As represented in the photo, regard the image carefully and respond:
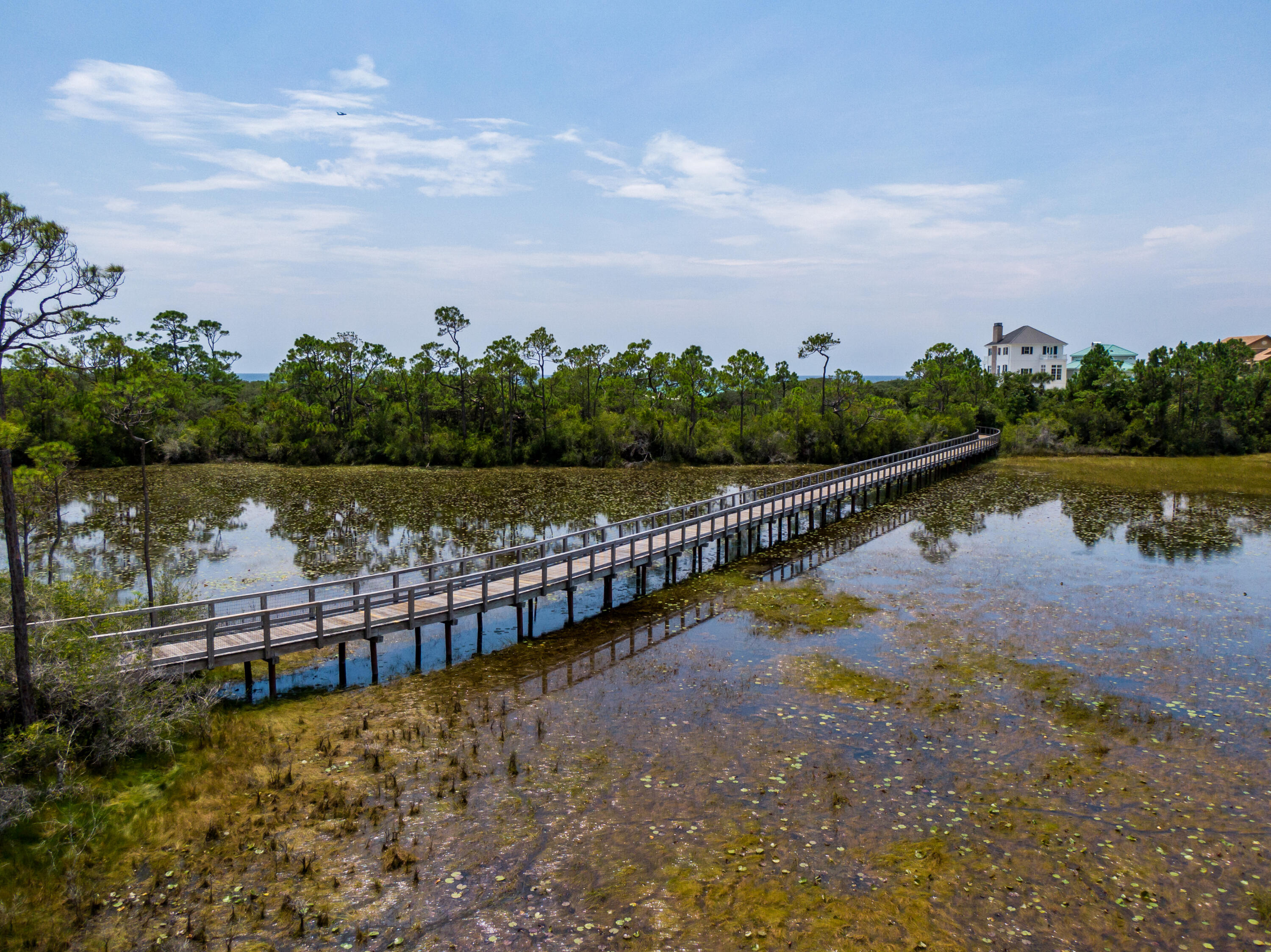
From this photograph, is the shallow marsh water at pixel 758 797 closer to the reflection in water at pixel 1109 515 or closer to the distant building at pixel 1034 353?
the reflection in water at pixel 1109 515

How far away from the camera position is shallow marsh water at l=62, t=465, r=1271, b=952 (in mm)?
7160

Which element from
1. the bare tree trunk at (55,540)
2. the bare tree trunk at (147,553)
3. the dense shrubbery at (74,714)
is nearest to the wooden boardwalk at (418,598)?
the dense shrubbery at (74,714)

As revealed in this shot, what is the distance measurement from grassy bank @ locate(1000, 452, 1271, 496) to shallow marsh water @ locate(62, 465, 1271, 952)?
27648 millimetres

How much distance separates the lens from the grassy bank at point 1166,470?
3944cm

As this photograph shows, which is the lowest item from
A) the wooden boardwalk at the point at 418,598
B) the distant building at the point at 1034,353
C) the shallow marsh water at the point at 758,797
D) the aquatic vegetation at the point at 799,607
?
the shallow marsh water at the point at 758,797

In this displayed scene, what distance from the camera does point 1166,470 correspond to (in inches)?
1860

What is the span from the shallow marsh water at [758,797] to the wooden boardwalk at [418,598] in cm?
111

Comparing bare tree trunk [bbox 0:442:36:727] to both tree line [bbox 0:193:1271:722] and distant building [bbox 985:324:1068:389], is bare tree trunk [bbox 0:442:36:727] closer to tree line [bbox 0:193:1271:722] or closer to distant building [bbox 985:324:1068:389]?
tree line [bbox 0:193:1271:722]

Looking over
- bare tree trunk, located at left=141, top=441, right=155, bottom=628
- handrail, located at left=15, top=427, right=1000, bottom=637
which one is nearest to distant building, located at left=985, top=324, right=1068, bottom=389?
handrail, located at left=15, top=427, right=1000, bottom=637

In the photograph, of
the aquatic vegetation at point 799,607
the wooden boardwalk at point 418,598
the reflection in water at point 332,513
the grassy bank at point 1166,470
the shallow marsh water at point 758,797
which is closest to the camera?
the shallow marsh water at point 758,797

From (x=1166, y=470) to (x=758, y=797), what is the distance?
163 feet

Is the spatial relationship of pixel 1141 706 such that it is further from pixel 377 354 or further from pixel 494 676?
pixel 377 354

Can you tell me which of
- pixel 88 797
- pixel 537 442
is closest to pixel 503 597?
pixel 88 797

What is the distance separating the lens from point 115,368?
2495cm
